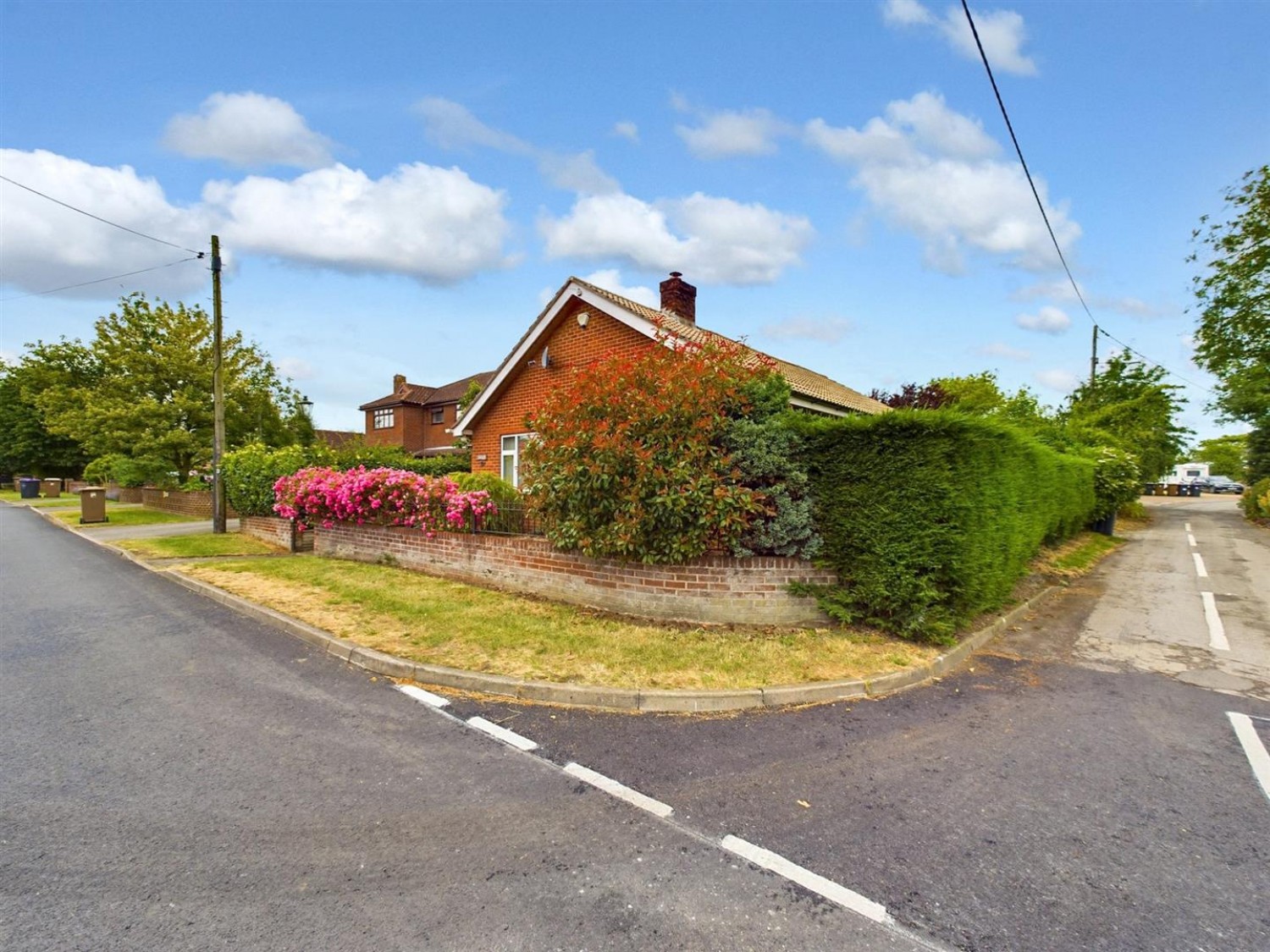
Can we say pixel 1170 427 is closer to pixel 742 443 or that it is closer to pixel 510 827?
pixel 742 443

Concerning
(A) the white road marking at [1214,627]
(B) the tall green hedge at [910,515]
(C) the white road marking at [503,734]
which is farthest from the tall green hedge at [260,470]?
(A) the white road marking at [1214,627]

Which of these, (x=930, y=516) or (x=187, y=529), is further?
(x=187, y=529)

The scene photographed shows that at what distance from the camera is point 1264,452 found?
92.7 ft

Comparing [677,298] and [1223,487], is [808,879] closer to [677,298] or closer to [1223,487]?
[677,298]

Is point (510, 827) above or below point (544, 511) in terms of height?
below

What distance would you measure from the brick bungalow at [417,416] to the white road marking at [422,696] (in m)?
34.1

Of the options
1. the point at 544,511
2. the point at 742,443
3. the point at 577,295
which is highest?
the point at 577,295

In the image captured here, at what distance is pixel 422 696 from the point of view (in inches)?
187

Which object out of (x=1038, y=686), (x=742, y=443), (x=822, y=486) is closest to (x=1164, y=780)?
(x=1038, y=686)

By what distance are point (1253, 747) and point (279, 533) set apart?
14714 millimetres

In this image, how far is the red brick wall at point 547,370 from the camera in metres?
12.8

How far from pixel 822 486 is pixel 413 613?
189 inches

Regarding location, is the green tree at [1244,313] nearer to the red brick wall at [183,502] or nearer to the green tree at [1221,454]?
the red brick wall at [183,502]

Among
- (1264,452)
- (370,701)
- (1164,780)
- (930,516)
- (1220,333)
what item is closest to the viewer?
(1164,780)
